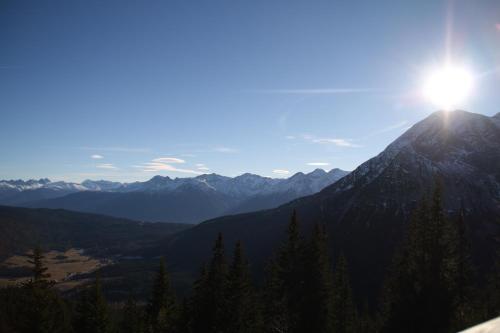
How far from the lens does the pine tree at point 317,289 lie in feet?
132

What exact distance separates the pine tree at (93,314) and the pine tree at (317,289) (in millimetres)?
28383

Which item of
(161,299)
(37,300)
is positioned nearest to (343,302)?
(161,299)

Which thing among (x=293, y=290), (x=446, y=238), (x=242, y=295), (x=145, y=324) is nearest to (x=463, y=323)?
(x=446, y=238)

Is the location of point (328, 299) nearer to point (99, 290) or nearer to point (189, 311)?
point (189, 311)

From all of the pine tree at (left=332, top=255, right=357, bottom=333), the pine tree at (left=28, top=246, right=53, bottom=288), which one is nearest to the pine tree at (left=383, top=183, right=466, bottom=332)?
the pine tree at (left=332, top=255, right=357, bottom=333)

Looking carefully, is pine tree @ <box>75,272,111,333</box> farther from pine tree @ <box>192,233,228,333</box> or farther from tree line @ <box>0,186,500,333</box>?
pine tree @ <box>192,233,228,333</box>

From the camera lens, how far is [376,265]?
194 meters

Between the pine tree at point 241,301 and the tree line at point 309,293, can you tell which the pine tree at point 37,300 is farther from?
the pine tree at point 241,301

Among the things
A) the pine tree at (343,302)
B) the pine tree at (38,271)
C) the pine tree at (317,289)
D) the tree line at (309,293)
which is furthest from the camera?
the pine tree at (343,302)

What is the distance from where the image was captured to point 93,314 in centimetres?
4959

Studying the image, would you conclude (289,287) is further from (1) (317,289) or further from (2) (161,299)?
(2) (161,299)

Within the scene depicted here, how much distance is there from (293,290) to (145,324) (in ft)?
74.1

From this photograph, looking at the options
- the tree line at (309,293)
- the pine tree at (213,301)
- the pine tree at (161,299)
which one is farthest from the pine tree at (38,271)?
the pine tree at (213,301)

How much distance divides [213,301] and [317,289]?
1206 cm
